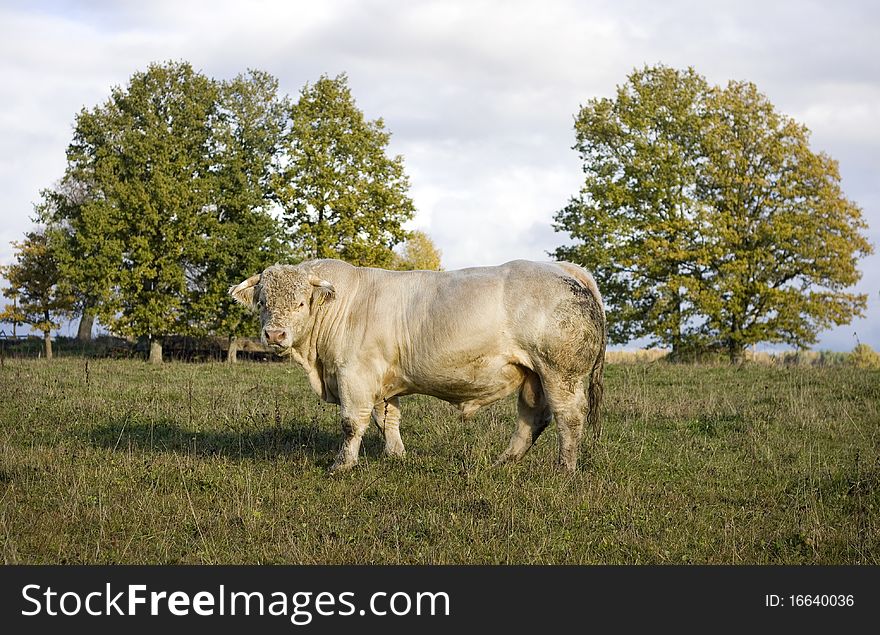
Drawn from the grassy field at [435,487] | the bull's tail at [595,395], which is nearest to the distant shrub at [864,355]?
the grassy field at [435,487]

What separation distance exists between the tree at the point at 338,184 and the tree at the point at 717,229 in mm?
7659

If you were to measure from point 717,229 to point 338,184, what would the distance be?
15521mm

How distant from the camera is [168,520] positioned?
827cm

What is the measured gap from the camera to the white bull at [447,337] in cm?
1002

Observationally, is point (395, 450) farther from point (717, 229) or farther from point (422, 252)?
point (422, 252)

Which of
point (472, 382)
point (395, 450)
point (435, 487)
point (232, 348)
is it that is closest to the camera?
point (435, 487)

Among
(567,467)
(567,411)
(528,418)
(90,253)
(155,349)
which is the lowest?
(567,467)

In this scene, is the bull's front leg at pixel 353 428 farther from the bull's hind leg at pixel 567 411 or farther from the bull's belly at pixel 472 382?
the bull's hind leg at pixel 567 411

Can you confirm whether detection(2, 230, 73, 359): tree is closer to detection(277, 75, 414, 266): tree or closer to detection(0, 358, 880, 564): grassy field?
detection(277, 75, 414, 266): tree

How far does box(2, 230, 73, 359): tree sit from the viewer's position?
44.5 m

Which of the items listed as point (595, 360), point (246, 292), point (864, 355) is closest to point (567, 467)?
point (595, 360)

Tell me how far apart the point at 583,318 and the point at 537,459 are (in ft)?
6.09

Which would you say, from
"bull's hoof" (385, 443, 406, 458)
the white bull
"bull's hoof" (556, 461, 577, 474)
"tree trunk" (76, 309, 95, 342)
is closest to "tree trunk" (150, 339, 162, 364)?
"tree trunk" (76, 309, 95, 342)

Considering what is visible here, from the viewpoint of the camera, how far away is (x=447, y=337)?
10180 mm
